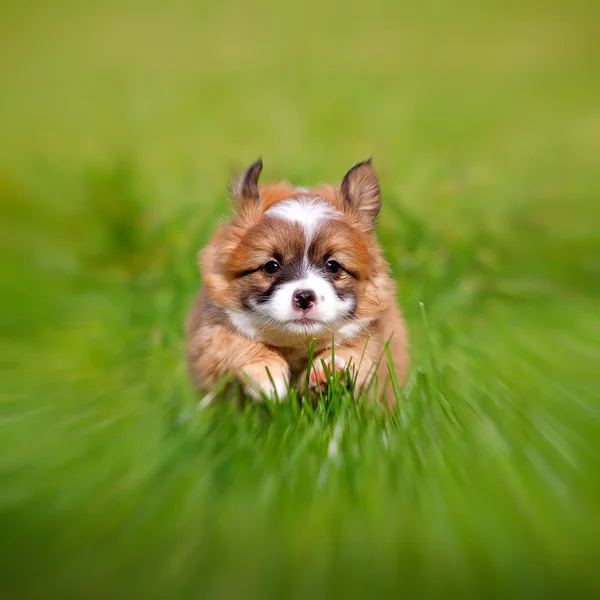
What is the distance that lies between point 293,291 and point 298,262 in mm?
181

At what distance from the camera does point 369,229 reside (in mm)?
3951

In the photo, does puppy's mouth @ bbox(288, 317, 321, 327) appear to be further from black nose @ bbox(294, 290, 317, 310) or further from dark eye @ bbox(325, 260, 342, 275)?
dark eye @ bbox(325, 260, 342, 275)

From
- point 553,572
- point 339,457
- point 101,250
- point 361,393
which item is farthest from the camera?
point 101,250

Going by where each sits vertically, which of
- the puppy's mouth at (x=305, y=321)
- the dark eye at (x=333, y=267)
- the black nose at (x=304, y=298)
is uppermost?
the dark eye at (x=333, y=267)

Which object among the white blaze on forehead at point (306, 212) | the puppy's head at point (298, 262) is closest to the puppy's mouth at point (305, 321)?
the puppy's head at point (298, 262)

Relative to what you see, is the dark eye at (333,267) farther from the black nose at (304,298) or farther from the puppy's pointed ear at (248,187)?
the puppy's pointed ear at (248,187)

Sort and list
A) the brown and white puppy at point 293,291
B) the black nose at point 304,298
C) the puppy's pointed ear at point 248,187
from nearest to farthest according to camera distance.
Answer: the black nose at point 304,298
the brown and white puppy at point 293,291
the puppy's pointed ear at point 248,187

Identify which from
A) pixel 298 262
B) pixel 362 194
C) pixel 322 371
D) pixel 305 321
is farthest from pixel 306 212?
pixel 322 371

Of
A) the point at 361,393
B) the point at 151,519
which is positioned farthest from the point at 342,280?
the point at 151,519

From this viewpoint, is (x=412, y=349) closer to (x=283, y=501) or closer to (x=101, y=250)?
(x=283, y=501)

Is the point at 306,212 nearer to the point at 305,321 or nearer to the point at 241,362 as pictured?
the point at 305,321

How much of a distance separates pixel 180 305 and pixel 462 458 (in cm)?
299

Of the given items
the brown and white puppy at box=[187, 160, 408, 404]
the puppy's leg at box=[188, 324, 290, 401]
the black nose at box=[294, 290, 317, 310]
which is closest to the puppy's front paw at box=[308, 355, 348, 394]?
the brown and white puppy at box=[187, 160, 408, 404]

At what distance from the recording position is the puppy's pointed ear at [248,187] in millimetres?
3816
